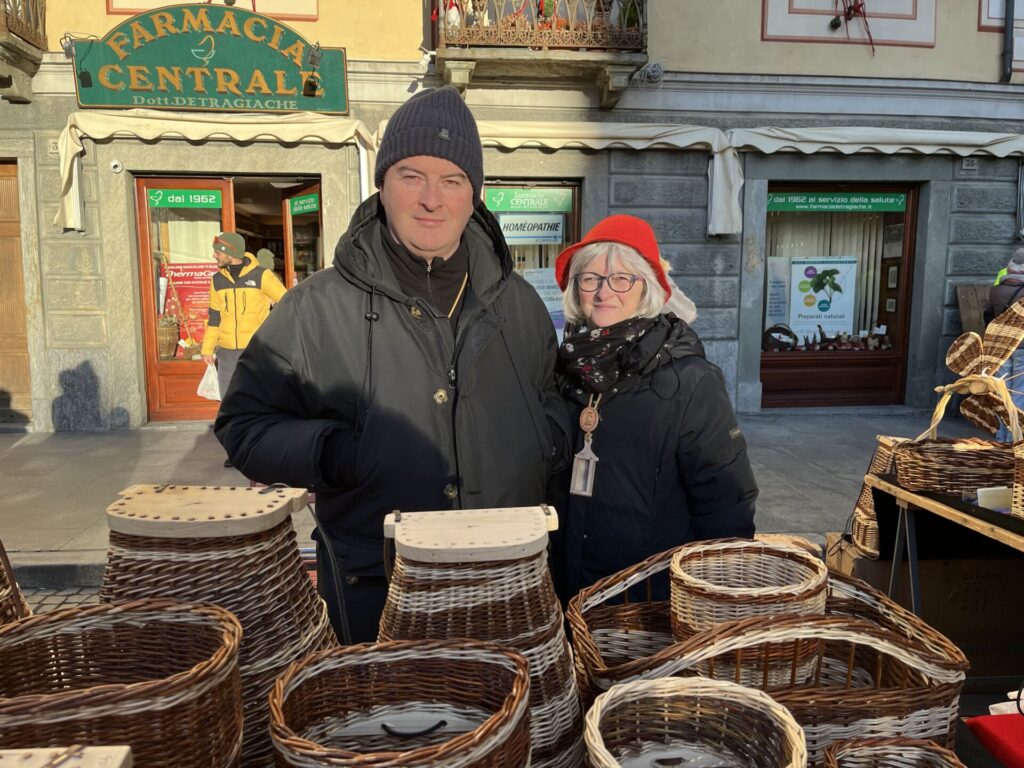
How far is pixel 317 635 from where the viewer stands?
3.46 feet

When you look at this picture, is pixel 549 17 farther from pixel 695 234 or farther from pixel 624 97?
pixel 695 234

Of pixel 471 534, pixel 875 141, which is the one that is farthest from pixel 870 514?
pixel 875 141

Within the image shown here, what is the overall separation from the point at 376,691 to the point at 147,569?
37cm

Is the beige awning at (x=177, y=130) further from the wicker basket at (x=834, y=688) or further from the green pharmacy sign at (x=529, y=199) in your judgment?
the wicker basket at (x=834, y=688)

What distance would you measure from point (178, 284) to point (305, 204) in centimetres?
165

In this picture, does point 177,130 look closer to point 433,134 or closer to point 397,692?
point 433,134

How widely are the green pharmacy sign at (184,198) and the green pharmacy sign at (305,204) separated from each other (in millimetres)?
780

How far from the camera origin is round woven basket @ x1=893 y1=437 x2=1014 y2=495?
2.61m

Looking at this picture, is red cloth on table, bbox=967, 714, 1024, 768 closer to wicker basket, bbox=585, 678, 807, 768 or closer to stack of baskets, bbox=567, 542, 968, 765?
stack of baskets, bbox=567, 542, 968, 765

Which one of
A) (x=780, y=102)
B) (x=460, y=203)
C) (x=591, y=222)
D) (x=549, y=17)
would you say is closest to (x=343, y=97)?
(x=549, y=17)

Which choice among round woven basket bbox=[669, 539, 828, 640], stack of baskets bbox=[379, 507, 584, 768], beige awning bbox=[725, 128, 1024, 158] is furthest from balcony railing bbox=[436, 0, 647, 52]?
stack of baskets bbox=[379, 507, 584, 768]

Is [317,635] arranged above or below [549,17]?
below

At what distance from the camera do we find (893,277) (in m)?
8.51

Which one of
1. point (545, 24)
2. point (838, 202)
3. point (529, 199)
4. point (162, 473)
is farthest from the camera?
point (838, 202)
